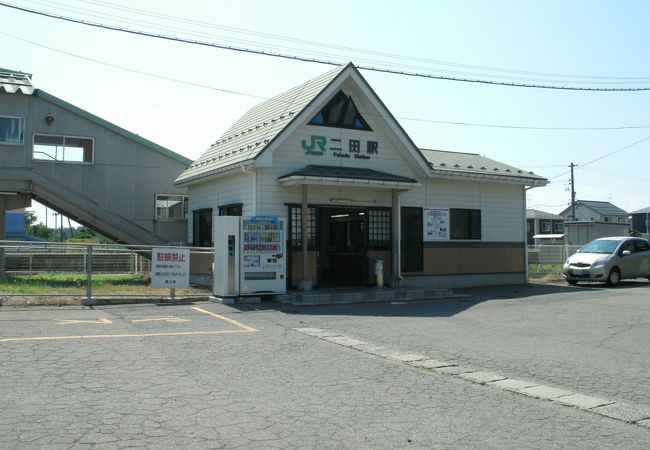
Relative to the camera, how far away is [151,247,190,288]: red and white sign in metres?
14.1

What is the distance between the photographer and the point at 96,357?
769 centimetres

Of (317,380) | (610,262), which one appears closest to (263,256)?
(317,380)

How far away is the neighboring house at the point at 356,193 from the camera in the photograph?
16344 mm

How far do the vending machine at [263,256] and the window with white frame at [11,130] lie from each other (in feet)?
39.4

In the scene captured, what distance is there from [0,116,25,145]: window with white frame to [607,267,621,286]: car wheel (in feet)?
72.4

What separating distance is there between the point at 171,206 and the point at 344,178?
11420 mm

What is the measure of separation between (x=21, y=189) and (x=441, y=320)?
15.8 metres

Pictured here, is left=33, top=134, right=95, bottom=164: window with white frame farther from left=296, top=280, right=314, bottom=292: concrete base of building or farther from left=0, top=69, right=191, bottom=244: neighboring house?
left=296, top=280, right=314, bottom=292: concrete base of building

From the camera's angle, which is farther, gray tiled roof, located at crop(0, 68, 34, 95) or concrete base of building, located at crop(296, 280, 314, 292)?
gray tiled roof, located at crop(0, 68, 34, 95)

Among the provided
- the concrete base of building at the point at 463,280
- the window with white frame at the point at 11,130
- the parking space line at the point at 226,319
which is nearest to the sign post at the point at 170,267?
the parking space line at the point at 226,319

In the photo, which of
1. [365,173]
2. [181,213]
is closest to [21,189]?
[181,213]

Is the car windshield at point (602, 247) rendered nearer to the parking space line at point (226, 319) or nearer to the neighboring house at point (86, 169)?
the parking space line at point (226, 319)

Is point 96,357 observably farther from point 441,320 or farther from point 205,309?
point 441,320

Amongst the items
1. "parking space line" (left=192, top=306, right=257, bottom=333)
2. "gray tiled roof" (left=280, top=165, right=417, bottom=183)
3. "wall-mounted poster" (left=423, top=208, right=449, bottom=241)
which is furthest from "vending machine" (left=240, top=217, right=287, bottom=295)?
"wall-mounted poster" (left=423, top=208, right=449, bottom=241)
